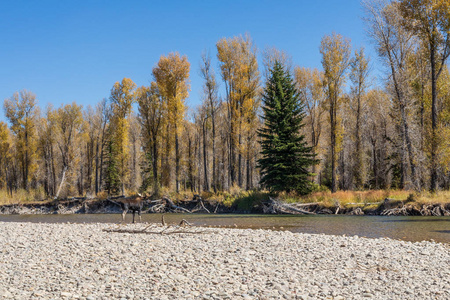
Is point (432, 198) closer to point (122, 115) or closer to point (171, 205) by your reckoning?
point (171, 205)

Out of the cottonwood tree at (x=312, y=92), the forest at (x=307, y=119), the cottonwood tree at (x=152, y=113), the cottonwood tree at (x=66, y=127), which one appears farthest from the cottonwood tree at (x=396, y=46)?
the cottonwood tree at (x=66, y=127)

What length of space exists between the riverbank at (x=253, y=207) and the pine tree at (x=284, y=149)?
6.50ft

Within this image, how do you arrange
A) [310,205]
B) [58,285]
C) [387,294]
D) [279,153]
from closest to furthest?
[387,294]
[58,285]
[310,205]
[279,153]

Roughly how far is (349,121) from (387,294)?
3786cm

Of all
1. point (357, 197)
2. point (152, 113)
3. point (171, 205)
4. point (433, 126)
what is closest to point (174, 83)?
point (152, 113)

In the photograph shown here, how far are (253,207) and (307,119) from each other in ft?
56.9

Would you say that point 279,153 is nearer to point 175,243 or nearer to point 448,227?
point 448,227

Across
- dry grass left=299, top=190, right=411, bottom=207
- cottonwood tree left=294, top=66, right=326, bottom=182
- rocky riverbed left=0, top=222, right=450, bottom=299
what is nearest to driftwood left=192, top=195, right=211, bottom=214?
dry grass left=299, top=190, right=411, bottom=207

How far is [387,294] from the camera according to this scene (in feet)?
20.8

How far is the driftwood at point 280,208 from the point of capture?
24394mm

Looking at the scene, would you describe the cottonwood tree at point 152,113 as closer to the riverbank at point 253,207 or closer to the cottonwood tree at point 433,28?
the riverbank at point 253,207

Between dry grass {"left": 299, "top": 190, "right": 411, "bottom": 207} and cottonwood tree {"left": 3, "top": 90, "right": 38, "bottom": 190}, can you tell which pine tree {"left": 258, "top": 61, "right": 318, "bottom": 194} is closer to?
dry grass {"left": 299, "top": 190, "right": 411, "bottom": 207}

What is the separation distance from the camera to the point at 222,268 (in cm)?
797

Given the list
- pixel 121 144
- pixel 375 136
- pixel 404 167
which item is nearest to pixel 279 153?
pixel 404 167
